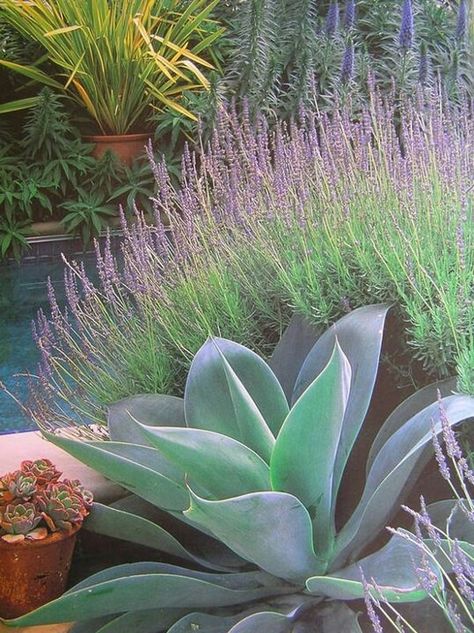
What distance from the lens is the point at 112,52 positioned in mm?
5520

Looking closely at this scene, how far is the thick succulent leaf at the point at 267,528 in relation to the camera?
4.09 feet

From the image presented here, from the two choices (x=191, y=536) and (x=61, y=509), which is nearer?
(x=61, y=509)

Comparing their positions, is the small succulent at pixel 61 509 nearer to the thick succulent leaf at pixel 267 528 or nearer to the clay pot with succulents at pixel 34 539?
the clay pot with succulents at pixel 34 539

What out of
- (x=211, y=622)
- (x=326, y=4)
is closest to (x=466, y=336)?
(x=211, y=622)

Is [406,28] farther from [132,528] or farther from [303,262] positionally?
[132,528]

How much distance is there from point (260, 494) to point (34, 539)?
521 mm

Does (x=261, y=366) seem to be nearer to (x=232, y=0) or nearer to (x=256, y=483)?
(x=256, y=483)

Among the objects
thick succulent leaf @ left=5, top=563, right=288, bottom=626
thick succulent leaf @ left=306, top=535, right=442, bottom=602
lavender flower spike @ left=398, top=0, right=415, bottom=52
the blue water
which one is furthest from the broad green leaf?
lavender flower spike @ left=398, top=0, right=415, bottom=52

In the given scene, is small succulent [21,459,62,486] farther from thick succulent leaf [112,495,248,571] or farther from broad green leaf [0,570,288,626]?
broad green leaf [0,570,288,626]

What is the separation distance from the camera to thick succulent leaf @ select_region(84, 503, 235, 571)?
1.58 m

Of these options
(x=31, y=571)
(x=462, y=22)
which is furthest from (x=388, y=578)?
(x=462, y=22)

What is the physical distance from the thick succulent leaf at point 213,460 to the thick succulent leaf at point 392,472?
0.58ft

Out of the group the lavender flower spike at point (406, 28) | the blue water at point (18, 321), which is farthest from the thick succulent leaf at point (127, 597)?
the lavender flower spike at point (406, 28)

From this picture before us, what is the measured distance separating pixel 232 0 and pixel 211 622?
5.32m
